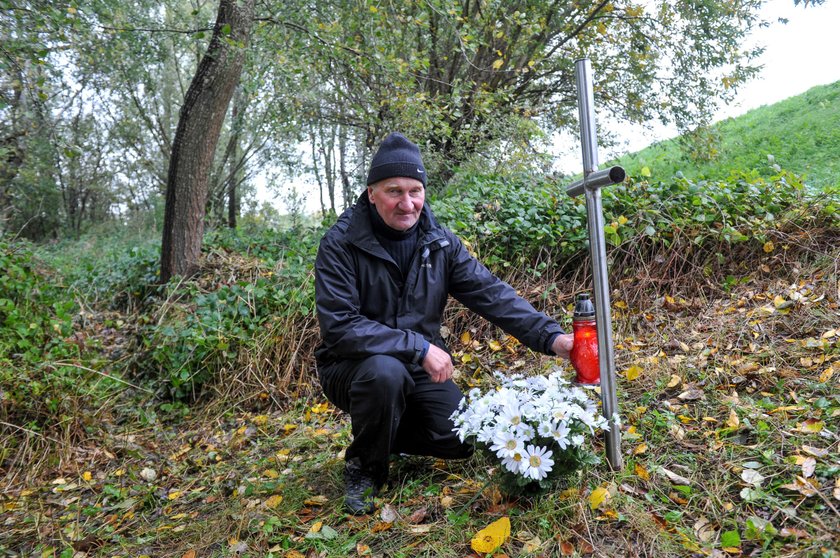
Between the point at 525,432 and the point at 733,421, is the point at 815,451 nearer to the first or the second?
the point at 733,421

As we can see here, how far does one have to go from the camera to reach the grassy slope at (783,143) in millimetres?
6562

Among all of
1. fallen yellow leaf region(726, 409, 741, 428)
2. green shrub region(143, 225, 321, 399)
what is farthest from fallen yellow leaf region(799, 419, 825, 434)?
green shrub region(143, 225, 321, 399)

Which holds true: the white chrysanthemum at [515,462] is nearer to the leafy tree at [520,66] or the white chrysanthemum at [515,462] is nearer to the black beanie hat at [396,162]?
the black beanie hat at [396,162]

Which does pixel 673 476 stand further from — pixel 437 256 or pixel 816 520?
pixel 437 256

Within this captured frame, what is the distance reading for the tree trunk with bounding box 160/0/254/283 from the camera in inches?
221

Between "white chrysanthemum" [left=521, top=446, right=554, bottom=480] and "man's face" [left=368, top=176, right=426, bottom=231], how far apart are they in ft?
3.88

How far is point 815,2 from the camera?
5293 millimetres

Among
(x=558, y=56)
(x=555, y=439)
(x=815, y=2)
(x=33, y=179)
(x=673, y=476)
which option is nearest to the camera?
(x=555, y=439)

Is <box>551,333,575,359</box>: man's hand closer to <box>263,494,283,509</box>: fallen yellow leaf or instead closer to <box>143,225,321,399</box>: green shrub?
<box>263,494,283,509</box>: fallen yellow leaf

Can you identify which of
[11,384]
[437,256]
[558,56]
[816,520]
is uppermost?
[558,56]

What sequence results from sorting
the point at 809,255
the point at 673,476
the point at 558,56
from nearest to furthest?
the point at 673,476, the point at 809,255, the point at 558,56

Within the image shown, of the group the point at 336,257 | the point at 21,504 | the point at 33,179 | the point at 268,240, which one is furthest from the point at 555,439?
the point at 33,179

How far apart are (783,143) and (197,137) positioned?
6931mm

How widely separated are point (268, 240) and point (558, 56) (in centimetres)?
452
